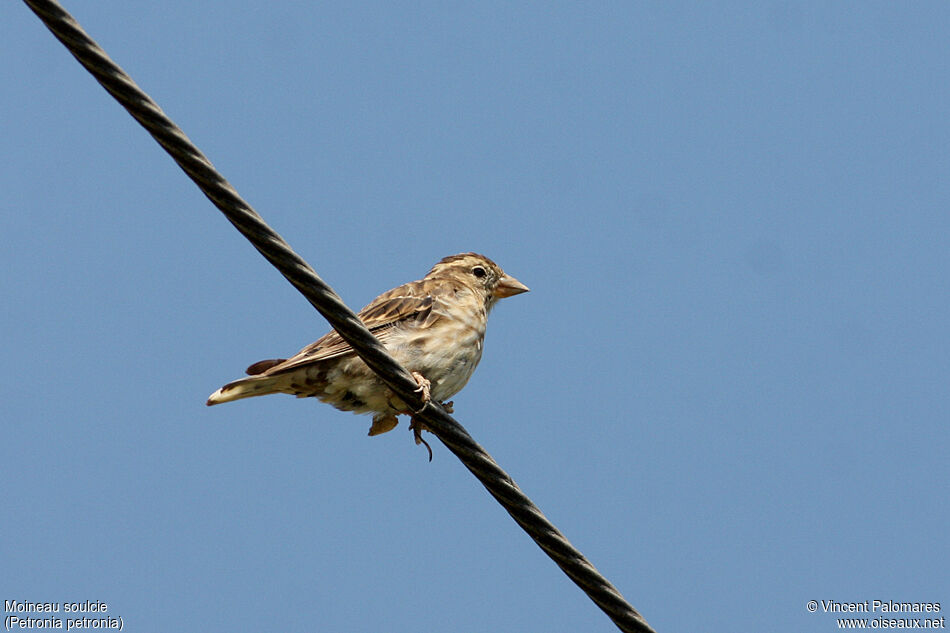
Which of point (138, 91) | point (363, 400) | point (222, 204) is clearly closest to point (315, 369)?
point (363, 400)

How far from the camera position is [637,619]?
4902 mm

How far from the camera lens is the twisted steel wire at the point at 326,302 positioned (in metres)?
3.61

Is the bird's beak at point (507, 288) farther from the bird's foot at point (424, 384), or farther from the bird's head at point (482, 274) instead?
the bird's foot at point (424, 384)

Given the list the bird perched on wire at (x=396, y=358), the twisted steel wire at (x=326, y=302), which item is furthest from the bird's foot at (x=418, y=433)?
the twisted steel wire at (x=326, y=302)

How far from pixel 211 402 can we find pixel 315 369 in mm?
679

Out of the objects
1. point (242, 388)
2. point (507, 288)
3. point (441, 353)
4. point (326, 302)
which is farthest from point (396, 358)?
point (326, 302)

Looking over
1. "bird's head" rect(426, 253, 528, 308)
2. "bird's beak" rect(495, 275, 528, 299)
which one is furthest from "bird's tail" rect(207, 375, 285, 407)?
"bird's beak" rect(495, 275, 528, 299)

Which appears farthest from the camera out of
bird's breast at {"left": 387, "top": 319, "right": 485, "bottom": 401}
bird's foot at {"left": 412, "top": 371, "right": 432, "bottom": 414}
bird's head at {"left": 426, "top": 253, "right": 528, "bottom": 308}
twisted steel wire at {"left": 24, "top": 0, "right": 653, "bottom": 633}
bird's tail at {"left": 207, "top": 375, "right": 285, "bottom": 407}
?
bird's head at {"left": 426, "top": 253, "right": 528, "bottom": 308}

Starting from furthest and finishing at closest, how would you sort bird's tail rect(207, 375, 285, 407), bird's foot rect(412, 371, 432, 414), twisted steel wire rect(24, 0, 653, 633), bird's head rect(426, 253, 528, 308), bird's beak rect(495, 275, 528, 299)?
1. bird's beak rect(495, 275, 528, 299)
2. bird's head rect(426, 253, 528, 308)
3. bird's tail rect(207, 375, 285, 407)
4. bird's foot rect(412, 371, 432, 414)
5. twisted steel wire rect(24, 0, 653, 633)

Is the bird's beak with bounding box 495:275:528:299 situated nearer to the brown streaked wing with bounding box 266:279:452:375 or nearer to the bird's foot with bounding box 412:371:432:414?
the brown streaked wing with bounding box 266:279:452:375

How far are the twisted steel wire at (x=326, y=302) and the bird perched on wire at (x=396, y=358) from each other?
48.3 inches

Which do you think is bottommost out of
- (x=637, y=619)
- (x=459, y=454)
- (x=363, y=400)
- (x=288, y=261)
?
(x=637, y=619)

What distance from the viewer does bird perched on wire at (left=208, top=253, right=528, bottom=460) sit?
646 cm

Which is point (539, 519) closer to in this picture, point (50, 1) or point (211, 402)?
point (211, 402)
